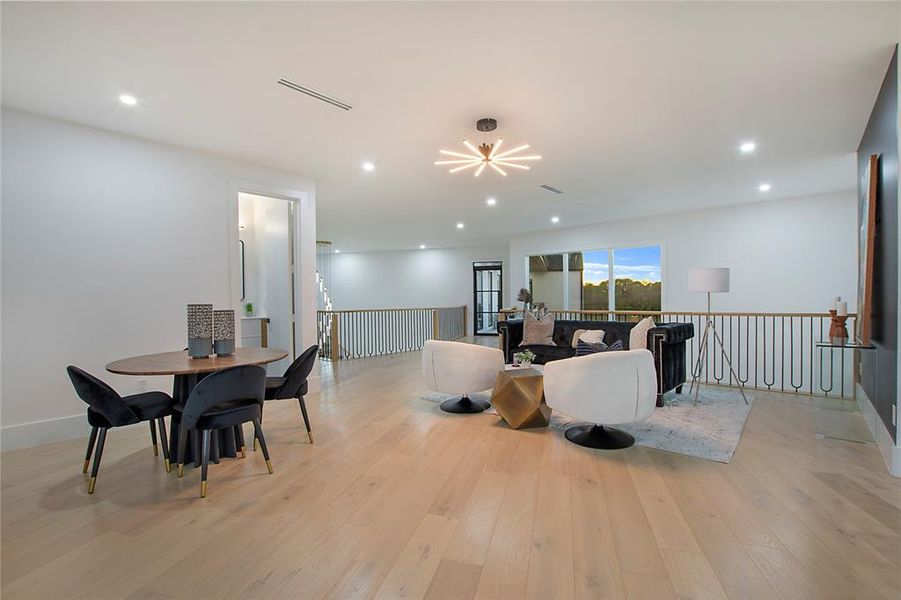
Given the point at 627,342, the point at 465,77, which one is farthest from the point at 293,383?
the point at 627,342

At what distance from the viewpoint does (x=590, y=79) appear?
290 centimetres

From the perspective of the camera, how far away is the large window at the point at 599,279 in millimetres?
8367

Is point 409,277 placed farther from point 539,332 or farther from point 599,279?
point 539,332

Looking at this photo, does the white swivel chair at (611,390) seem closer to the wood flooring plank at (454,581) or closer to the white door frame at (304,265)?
the wood flooring plank at (454,581)

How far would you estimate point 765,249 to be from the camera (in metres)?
6.82

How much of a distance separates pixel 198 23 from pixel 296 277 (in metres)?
3.18

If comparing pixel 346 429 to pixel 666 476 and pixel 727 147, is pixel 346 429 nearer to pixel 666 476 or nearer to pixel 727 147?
pixel 666 476

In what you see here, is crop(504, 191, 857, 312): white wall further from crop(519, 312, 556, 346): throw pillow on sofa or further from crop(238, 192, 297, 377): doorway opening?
crop(238, 192, 297, 377): doorway opening

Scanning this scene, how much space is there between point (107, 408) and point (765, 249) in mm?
8623

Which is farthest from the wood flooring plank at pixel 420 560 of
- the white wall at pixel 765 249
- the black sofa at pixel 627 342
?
the white wall at pixel 765 249

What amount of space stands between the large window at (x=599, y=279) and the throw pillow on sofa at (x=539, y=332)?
3.19m

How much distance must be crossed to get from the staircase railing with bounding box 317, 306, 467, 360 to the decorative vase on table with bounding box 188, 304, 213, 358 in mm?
4716

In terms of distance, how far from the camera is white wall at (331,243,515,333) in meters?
12.8

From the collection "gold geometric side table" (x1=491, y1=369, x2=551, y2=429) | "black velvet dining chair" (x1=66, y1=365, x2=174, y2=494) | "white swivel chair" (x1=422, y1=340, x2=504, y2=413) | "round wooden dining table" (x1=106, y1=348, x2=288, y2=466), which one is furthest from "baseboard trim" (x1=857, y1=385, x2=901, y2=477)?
"black velvet dining chair" (x1=66, y1=365, x2=174, y2=494)
